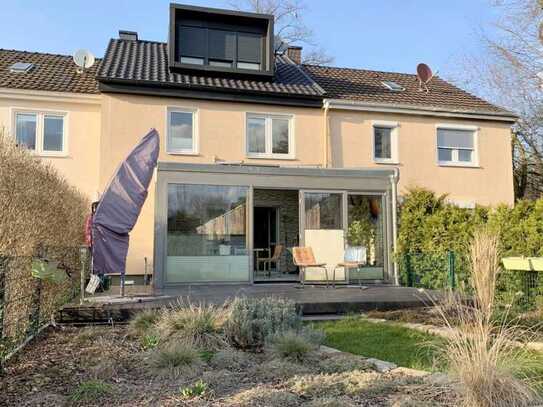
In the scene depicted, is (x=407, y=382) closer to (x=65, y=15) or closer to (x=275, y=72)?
(x=65, y=15)

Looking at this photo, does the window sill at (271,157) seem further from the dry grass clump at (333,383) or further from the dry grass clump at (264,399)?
the dry grass clump at (264,399)

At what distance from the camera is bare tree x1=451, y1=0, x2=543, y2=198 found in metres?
17.9

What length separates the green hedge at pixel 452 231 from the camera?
35.2 feet

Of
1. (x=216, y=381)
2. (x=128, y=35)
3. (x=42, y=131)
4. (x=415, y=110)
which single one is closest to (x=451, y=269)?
(x=415, y=110)

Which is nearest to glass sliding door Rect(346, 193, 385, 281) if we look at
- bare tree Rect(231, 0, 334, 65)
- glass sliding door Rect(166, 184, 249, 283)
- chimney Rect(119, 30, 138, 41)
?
glass sliding door Rect(166, 184, 249, 283)

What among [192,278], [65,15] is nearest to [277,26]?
[65,15]

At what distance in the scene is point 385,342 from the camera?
636cm

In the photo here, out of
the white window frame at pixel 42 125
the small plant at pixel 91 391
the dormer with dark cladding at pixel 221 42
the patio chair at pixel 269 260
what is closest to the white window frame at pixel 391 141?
the dormer with dark cladding at pixel 221 42

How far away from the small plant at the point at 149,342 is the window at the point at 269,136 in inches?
417

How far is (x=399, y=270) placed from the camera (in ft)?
43.1

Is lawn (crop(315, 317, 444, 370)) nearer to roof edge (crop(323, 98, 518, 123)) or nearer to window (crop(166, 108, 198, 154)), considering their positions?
window (crop(166, 108, 198, 154))

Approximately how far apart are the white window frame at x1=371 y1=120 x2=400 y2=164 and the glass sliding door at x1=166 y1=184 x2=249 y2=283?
642 cm

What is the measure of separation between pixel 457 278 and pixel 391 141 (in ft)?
24.0

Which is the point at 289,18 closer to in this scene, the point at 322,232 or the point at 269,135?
the point at 269,135
